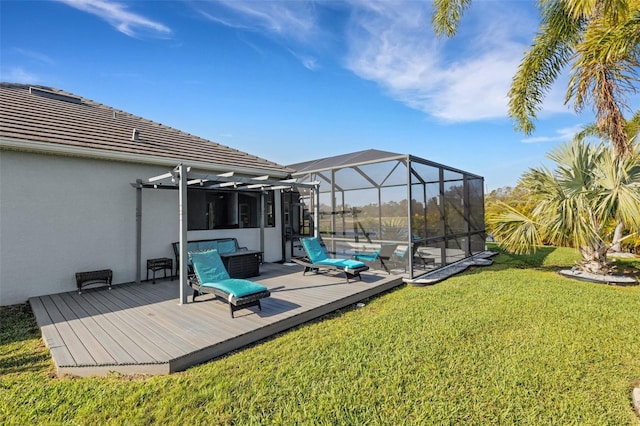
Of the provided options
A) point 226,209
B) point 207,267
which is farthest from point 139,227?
point 207,267

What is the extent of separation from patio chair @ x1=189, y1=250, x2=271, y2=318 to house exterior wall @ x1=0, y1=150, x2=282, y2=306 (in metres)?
2.80

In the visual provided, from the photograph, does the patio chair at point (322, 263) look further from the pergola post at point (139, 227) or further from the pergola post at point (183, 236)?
the pergola post at point (139, 227)

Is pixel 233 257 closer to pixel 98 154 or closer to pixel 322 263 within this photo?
pixel 322 263

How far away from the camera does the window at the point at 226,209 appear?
924 cm

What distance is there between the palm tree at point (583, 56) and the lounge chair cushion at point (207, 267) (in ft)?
25.7

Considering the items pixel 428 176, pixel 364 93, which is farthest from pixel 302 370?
pixel 364 93

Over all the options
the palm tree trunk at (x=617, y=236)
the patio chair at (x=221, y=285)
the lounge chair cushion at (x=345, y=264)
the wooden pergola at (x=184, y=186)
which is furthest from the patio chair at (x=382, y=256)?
the palm tree trunk at (x=617, y=236)

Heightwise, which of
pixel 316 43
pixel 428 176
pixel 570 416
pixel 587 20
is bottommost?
pixel 570 416

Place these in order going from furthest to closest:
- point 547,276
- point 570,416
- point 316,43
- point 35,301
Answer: point 316,43, point 547,276, point 35,301, point 570,416

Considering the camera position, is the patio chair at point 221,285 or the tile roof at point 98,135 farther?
the tile roof at point 98,135

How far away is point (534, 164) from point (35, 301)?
47.1 ft

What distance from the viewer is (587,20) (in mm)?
6711

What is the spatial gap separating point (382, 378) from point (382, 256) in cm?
593

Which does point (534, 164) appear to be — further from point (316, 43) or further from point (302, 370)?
point (302, 370)
